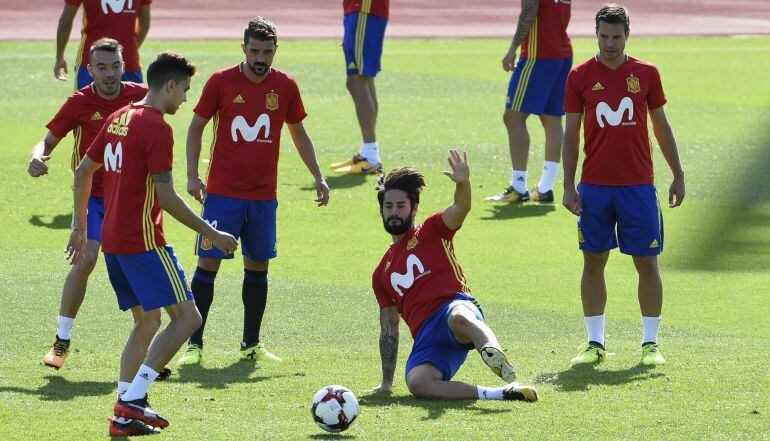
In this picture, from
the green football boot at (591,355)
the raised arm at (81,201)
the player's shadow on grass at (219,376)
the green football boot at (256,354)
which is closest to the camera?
the raised arm at (81,201)

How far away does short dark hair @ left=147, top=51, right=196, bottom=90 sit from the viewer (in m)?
7.07

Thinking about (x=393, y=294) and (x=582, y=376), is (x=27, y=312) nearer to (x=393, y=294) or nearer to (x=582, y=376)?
(x=393, y=294)

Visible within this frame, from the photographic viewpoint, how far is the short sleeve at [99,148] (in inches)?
286

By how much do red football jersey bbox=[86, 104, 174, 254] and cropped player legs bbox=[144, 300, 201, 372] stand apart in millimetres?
369

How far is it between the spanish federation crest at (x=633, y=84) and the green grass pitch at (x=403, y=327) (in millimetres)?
1770

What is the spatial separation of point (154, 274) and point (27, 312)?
322 centimetres

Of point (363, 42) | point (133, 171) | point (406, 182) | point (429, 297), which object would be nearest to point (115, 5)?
point (363, 42)

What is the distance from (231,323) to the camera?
32.4ft

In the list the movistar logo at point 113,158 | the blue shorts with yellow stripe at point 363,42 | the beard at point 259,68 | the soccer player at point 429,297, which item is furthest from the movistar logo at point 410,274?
the blue shorts with yellow stripe at point 363,42

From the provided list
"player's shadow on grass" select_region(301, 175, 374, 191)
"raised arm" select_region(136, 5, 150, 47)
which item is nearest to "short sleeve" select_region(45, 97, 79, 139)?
"raised arm" select_region(136, 5, 150, 47)

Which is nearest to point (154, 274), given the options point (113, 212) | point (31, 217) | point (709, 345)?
point (113, 212)

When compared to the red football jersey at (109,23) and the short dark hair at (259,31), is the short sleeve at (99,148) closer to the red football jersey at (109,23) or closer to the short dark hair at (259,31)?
the short dark hair at (259,31)

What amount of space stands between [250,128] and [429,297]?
5.91 feet

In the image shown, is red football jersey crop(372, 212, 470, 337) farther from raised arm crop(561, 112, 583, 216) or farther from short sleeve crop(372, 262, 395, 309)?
raised arm crop(561, 112, 583, 216)
